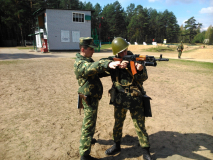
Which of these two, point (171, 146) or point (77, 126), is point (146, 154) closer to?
point (171, 146)

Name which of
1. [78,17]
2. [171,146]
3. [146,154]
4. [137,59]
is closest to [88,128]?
[146,154]

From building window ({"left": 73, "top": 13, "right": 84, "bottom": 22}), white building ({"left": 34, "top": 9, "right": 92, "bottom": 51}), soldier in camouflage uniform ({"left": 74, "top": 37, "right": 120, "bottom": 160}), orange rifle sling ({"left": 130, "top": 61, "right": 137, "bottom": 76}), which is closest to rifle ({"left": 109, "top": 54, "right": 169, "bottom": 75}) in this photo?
orange rifle sling ({"left": 130, "top": 61, "right": 137, "bottom": 76})

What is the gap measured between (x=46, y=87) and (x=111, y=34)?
211 ft

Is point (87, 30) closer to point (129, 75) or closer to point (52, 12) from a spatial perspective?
point (52, 12)

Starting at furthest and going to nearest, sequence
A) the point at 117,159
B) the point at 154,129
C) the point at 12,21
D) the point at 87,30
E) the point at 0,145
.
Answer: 1. the point at 12,21
2. the point at 87,30
3. the point at 154,129
4. the point at 0,145
5. the point at 117,159

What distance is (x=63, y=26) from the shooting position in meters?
25.6

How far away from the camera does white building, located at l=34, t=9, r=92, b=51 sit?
81.8ft

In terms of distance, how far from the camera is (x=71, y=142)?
10.5 ft

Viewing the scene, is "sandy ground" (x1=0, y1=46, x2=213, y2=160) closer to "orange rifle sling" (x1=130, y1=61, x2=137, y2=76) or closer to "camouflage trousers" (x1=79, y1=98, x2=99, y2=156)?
"camouflage trousers" (x1=79, y1=98, x2=99, y2=156)

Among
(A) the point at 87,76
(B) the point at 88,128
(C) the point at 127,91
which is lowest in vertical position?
(B) the point at 88,128

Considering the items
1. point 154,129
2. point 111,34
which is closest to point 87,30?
point 154,129

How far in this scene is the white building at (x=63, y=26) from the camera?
24938mm

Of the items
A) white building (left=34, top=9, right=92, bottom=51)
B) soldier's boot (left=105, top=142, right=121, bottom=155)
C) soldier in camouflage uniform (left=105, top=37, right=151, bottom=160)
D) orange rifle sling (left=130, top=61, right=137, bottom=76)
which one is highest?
white building (left=34, top=9, right=92, bottom=51)

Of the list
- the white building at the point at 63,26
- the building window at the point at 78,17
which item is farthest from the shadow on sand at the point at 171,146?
the building window at the point at 78,17
